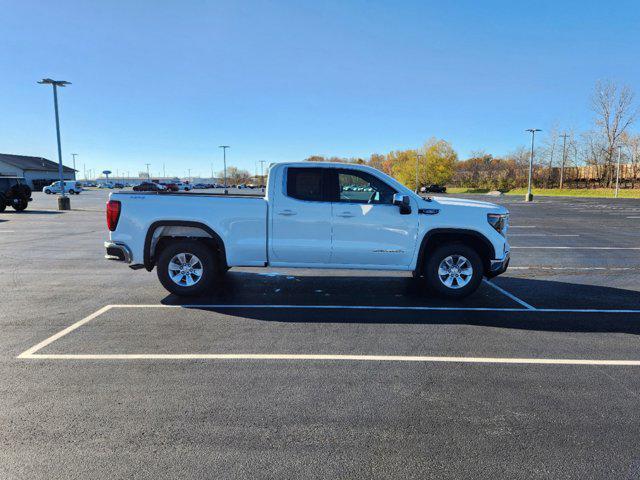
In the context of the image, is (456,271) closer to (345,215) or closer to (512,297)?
(512,297)

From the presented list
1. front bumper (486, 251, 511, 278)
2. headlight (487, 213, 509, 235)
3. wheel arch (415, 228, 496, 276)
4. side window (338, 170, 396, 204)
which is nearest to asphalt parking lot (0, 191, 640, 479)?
front bumper (486, 251, 511, 278)

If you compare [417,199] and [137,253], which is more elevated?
[417,199]

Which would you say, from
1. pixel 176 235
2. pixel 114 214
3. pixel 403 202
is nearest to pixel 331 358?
pixel 403 202

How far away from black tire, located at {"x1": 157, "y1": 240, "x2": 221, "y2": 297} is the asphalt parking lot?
216mm

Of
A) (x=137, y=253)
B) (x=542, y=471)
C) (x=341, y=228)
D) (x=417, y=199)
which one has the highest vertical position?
(x=417, y=199)

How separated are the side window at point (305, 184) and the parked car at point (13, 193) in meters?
23.5

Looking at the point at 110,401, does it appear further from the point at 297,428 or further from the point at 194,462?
the point at 297,428

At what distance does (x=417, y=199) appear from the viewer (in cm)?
662

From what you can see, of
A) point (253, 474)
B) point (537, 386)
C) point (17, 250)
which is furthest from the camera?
point (17, 250)

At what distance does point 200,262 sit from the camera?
671cm

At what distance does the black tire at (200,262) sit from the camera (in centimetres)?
669

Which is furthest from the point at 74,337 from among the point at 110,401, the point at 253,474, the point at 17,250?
the point at 17,250

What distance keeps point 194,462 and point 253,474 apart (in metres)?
→ 0.42

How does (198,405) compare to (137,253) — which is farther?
(137,253)
